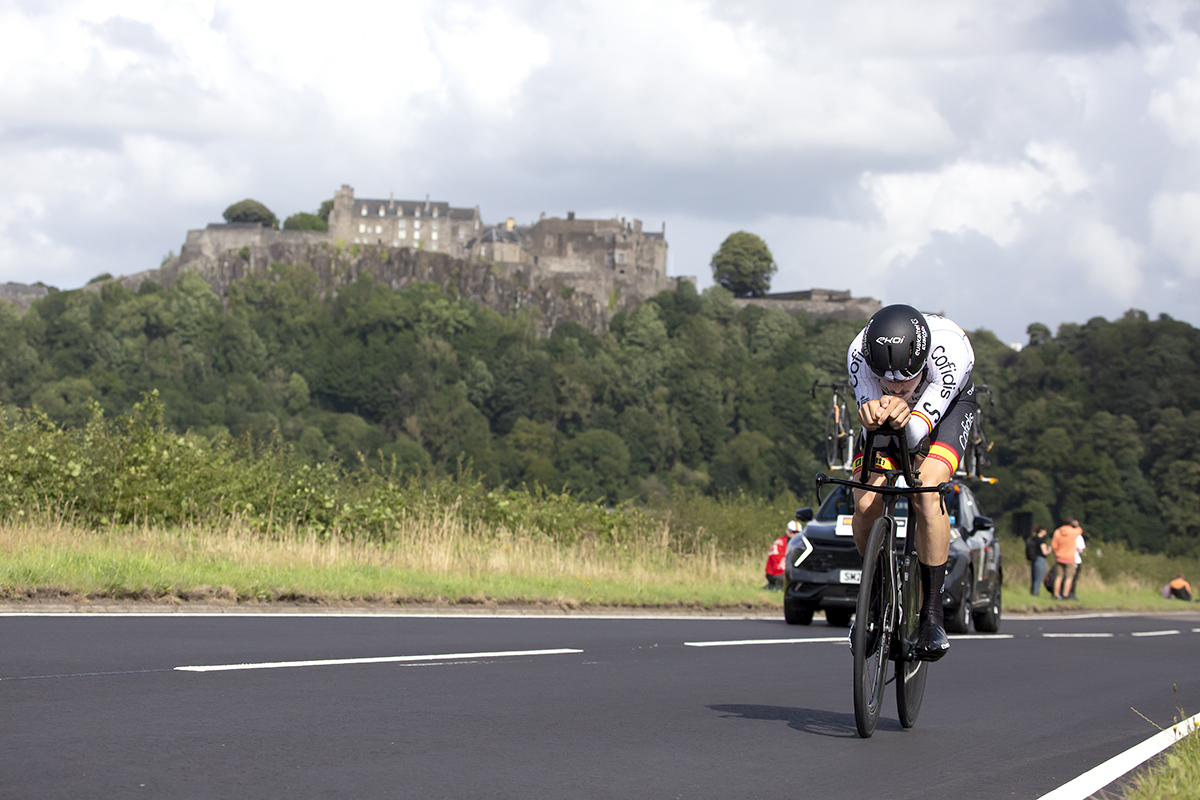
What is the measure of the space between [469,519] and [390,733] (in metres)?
14.6

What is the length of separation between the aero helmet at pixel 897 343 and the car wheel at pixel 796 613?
360 inches

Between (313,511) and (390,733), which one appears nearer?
(390,733)

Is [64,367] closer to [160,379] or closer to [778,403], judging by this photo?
[160,379]

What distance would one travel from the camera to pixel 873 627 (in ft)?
20.3

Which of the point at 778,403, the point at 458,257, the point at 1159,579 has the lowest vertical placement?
the point at 1159,579

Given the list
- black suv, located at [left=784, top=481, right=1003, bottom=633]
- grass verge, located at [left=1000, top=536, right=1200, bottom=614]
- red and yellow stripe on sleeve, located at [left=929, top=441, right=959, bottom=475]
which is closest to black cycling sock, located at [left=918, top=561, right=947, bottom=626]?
red and yellow stripe on sleeve, located at [left=929, top=441, right=959, bottom=475]

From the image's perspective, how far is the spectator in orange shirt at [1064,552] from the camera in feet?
91.5

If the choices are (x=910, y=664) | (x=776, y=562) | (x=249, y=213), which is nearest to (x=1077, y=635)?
(x=776, y=562)

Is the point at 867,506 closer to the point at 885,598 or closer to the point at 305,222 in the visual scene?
the point at 885,598

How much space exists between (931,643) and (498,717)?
1992mm

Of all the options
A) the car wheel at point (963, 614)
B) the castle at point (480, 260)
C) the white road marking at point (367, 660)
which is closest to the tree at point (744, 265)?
the castle at point (480, 260)

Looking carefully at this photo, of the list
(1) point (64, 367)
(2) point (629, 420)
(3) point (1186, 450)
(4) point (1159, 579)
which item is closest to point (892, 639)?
(4) point (1159, 579)

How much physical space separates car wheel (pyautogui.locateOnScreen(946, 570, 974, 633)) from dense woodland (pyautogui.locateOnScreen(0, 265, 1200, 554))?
9348 centimetres

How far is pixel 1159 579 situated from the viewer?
4275 centimetres
